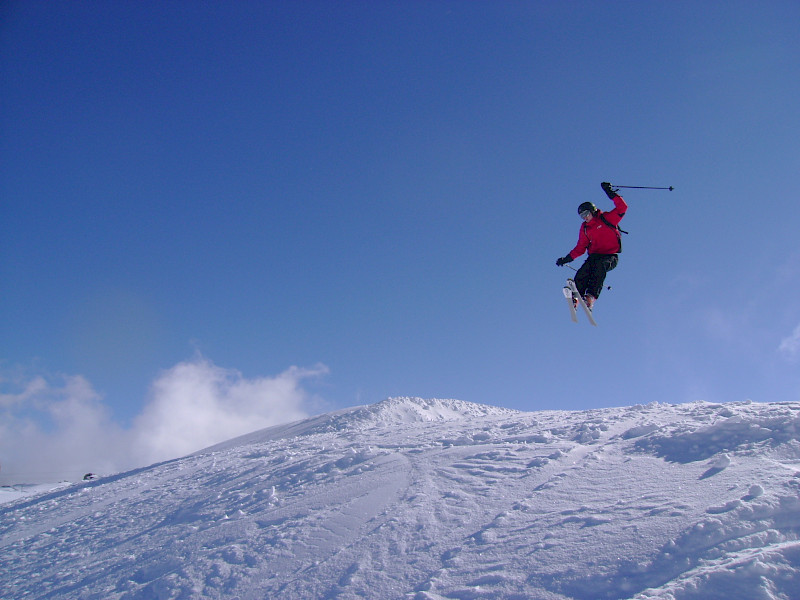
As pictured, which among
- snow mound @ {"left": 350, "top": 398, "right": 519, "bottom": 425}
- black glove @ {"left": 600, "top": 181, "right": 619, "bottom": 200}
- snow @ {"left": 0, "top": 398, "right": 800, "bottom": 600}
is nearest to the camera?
snow @ {"left": 0, "top": 398, "right": 800, "bottom": 600}

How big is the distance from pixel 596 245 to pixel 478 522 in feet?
21.8

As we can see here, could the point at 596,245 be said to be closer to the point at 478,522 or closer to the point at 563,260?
the point at 563,260

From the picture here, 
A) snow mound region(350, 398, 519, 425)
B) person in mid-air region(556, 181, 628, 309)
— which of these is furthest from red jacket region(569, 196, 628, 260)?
snow mound region(350, 398, 519, 425)

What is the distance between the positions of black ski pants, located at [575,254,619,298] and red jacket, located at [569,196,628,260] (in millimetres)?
138

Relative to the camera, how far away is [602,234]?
9.94 metres

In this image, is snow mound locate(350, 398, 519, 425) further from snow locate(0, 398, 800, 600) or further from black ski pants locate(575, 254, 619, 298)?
black ski pants locate(575, 254, 619, 298)

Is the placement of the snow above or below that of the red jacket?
below

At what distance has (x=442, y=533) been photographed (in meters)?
5.71

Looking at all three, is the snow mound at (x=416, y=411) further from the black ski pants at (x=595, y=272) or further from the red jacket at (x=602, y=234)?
the red jacket at (x=602, y=234)

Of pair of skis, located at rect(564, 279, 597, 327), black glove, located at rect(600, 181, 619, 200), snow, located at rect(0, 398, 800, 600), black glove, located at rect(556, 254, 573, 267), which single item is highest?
black glove, located at rect(600, 181, 619, 200)

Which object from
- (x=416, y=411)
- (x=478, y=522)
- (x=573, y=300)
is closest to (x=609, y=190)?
(x=573, y=300)

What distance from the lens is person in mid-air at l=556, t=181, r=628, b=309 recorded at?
9742 millimetres

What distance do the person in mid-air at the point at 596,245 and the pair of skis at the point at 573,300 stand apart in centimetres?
10

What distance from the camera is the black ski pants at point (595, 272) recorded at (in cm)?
1012
